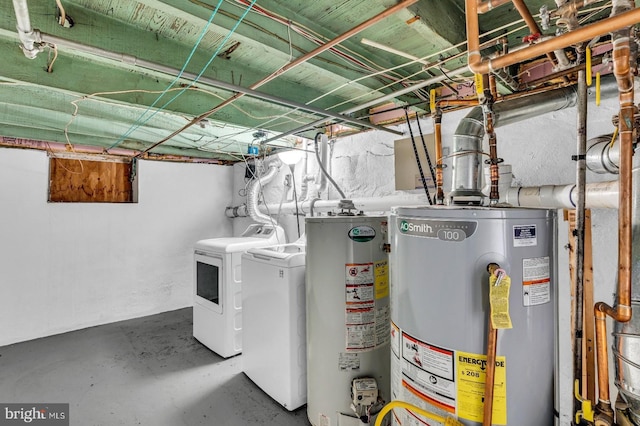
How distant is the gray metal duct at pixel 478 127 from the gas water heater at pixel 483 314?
0.23 meters

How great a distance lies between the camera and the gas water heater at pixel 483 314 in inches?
33.3

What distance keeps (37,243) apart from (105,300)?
0.96 m

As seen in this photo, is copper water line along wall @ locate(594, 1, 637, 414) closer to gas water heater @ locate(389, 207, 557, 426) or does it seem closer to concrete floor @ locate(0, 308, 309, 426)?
gas water heater @ locate(389, 207, 557, 426)

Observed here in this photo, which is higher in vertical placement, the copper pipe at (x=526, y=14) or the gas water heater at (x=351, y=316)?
the copper pipe at (x=526, y=14)

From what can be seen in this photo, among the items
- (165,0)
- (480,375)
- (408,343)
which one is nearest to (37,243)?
(165,0)

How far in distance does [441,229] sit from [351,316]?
977mm

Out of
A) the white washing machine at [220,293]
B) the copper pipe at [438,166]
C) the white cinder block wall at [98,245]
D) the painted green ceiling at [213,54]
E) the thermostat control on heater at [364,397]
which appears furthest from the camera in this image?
the white cinder block wall at [98,245]

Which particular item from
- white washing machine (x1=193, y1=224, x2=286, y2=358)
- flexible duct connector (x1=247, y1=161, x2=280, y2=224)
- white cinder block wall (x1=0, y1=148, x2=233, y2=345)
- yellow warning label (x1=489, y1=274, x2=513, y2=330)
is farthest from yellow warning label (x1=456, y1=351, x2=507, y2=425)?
white cinder block wall (x1=0, y1=148, x2=233, y2=345)

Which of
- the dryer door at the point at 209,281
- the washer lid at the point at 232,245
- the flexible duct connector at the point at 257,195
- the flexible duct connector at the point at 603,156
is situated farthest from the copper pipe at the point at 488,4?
the flexible duct connector at the point at 257,195

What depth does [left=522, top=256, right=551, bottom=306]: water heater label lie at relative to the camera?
0.86 meters

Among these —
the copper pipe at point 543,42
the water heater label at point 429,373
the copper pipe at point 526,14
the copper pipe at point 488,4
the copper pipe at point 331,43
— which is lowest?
the water heater label at point 429,373

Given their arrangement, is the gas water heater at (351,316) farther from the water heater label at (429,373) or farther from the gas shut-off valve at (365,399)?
the water heater label at (429,373)

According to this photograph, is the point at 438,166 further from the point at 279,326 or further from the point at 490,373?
the point at 279,326

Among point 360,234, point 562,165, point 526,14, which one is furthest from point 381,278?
point 526,14
